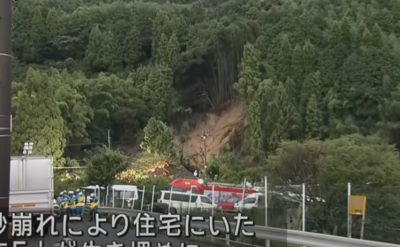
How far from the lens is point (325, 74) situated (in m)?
43.8

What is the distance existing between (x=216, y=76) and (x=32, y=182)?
136 ft

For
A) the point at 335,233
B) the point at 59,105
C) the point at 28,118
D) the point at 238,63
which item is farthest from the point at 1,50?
the point at 238,63

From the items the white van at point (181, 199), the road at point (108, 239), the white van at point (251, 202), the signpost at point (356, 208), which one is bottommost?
the white van at point (181, 199)

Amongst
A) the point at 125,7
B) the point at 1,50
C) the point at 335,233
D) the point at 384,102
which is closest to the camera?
the point at 1,50

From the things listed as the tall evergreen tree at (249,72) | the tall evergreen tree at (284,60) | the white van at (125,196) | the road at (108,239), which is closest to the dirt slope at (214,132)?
the tall evergreen tree at (249,72)

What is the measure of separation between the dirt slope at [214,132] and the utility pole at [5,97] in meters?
43.1

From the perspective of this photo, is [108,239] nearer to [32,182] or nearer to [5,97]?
[5,97]

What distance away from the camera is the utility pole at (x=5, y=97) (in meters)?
3.92

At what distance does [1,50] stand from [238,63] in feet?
168

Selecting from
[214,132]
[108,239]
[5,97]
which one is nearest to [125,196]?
[108,239]

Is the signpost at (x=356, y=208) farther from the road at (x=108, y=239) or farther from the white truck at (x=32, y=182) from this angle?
the white truck at (x=32, y=182)

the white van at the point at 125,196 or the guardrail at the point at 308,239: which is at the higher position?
the guardrail at the point at 308,239

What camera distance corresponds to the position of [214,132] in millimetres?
53125

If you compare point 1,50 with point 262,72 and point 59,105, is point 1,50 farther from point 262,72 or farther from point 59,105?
point 262,72
